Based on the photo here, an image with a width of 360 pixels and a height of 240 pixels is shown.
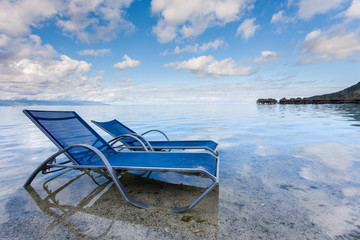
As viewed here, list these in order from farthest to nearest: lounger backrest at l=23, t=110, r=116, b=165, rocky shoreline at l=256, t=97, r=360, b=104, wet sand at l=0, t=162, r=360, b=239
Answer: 1. rocky shoreline at l=256, t=97, r=360, b=104
2. lounger backrest at l=23, t=110, r=116, b=165
3. wet sand at l=0, t=162, r=360, b=239

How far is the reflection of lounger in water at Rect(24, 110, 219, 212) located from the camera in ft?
7.62

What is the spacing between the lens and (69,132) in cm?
334

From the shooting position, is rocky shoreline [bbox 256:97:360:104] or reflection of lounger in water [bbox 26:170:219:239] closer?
reflection of lounger in water [bbox 26:170:219:239]

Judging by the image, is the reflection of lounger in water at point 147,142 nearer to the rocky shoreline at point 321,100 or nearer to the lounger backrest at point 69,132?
the lounger backrest at point 69,132

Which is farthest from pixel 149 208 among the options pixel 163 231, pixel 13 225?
pixel 13 225

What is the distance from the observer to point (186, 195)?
2.67m

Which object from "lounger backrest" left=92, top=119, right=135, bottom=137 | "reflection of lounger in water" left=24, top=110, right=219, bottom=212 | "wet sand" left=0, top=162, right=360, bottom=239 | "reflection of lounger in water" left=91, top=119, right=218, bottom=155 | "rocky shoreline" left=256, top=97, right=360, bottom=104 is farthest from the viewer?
"rocky shoreline" left=256, top=97, right=360, bottom=104

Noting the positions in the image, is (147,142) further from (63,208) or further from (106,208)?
(63,208)

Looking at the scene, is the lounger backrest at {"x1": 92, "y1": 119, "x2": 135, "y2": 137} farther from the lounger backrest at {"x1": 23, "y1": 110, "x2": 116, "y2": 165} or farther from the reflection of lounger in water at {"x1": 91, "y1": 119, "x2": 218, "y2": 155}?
the lounger backrest at {"x1": 23, "y1": 110, "x2": 116, "y2": 165}

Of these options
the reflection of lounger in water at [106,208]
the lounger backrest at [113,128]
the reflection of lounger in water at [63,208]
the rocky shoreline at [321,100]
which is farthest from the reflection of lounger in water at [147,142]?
the rocky shoreline at [321,100]

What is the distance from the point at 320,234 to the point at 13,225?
3317 millimetres

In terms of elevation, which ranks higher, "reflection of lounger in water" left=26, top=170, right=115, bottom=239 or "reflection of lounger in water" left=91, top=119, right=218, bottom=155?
"reflection of lounger in water" left=91, top=119, right=218, bottom=155

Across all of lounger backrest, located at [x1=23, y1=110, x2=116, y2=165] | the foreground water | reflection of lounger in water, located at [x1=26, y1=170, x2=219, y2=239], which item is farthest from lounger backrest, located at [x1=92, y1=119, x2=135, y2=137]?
reflection of lounger in water, located at [x1=26, y1=170, x2=219, y2=239]

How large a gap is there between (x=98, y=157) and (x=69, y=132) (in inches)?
30.5
